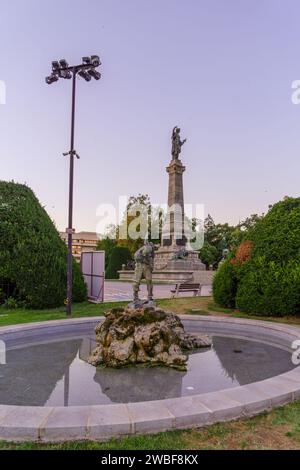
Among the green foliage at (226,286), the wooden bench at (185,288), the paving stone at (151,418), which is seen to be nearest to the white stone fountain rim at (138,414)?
the paving stone at (151,418)

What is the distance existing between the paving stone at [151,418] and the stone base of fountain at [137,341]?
2192mm

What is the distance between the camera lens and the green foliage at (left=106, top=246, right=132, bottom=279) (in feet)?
123

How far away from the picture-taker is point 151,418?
3.38 m

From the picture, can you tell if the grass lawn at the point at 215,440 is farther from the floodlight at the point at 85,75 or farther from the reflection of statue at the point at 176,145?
the reflection of statue at the point at 176,145

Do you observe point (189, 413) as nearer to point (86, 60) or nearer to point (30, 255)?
point (30, 255)

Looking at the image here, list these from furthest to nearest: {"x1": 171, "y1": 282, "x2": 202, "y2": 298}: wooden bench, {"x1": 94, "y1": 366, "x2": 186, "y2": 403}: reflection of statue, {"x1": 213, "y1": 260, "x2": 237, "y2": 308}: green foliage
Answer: {"x1": 171, "y1": 282, "x2": 202, "y2": 298}: wooden bench
{"x1": 213, "y1": 260, "x2": 237, "y2": 308}: green foliage
{"x1": 94, "y1": 366, "x2": 186, "y2": 403}: reflection of statue

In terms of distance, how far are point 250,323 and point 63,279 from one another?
263 inches

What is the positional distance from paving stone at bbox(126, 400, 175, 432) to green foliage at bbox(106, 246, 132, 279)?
110ft

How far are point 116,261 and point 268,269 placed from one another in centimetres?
2858

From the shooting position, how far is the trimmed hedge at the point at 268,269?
391 inches

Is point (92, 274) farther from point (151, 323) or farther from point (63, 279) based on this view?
point (151, 323)

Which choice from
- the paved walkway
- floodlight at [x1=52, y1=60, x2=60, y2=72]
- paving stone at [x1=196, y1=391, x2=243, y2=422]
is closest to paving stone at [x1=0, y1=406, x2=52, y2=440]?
paving stone at [x1=196, y1=391, x2=243, y2=422]

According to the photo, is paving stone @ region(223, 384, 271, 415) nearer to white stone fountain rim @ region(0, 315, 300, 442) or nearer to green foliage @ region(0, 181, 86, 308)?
white stone fountain rim @ region(0, 315, 300, 442)

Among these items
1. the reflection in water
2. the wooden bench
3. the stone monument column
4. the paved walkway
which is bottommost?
the paved walkway
